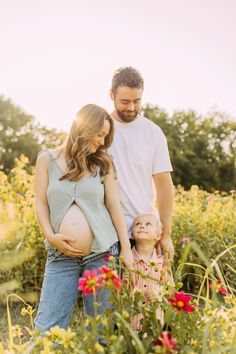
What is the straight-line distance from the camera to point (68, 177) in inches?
122

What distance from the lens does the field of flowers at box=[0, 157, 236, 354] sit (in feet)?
7.24

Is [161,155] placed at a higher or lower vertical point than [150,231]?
higher

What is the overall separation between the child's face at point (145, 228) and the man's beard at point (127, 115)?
0.61 m

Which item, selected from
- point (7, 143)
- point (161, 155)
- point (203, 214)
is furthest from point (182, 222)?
point (7, 143)

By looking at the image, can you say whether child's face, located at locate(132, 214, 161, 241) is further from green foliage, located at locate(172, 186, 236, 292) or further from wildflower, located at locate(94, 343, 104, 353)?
green foliage, located at locate(172, 186, 236, 292)

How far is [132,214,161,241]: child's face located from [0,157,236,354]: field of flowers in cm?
27

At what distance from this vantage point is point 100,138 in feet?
10.3

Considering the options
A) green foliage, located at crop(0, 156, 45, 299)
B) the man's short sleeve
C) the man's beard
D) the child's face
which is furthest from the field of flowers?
the man's beard

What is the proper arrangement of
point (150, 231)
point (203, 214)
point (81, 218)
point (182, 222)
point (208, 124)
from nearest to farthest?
point (81, 218)
point (150, 231)
point (182, 222)
point (203, 214)
point (208, 124)

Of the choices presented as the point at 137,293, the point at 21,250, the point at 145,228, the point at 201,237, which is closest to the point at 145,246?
the point at 145,228

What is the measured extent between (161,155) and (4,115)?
32.6 metres

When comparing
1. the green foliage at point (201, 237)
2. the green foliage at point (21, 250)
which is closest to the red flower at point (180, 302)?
the green foliage at point (21, 250)

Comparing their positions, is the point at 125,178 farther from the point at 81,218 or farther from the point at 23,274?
the point at 23,274

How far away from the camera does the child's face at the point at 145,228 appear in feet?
10.9
